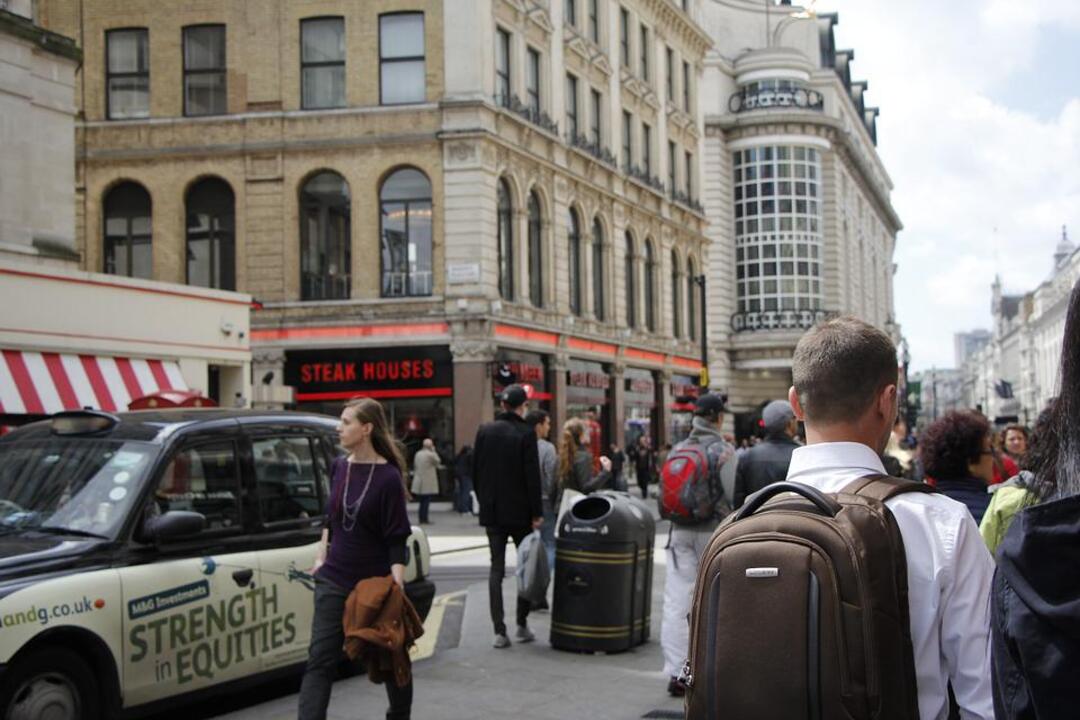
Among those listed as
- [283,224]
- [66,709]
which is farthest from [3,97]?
[66,709]

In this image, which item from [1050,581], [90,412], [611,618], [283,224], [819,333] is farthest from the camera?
[283,224]

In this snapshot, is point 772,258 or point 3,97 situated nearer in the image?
point 3,97

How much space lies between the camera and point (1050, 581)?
185cm

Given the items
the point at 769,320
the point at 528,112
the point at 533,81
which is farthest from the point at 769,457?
the point at 769,320

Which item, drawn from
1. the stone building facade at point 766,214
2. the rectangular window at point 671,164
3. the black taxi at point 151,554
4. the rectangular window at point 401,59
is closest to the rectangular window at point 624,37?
the rectangular window at point 671,164

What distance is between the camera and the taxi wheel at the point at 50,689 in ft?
19.5

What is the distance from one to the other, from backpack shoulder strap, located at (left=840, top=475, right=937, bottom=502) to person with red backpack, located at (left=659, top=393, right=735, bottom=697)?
5245 millimetres

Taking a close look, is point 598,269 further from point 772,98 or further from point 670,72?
point 772,98

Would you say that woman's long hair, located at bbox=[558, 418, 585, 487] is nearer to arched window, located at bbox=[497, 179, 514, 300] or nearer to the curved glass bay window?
arched window, located at bbox=[497, 179, 514, 300]

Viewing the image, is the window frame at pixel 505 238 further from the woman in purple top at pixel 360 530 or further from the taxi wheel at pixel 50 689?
the taxi wheel at pixel 50 689

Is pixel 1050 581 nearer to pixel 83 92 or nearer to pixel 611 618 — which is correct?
pixel 611 618

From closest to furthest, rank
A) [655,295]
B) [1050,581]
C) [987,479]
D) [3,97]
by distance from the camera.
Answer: [1050,581] < [987,479] < [3,97] < [655,295]

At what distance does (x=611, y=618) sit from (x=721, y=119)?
5210 cm

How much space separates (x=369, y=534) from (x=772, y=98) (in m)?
57.0
